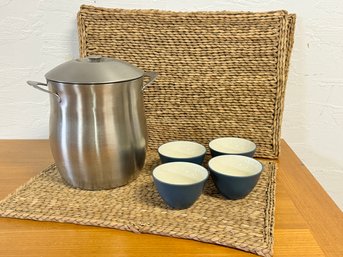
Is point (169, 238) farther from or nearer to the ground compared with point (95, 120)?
nearer to the ground

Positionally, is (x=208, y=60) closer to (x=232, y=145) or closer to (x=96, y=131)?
(x=232, y=145)

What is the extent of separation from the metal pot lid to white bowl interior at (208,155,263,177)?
0.21 m

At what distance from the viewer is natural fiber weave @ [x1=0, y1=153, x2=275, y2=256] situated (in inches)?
19.0

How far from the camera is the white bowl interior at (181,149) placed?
68 cm

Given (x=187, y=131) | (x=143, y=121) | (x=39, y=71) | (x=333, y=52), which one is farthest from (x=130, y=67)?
(x=333, y=52)

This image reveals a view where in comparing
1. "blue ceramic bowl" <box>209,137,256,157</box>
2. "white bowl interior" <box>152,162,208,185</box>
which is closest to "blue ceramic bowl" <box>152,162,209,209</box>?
"white bowl interior" <box>152,162,208,185</box>

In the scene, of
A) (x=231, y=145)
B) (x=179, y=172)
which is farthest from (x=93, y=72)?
(x=231, y=145)

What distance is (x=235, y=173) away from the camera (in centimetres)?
61

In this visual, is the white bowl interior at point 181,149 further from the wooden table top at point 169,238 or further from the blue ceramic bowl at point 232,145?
the wooden table top at point 169,238

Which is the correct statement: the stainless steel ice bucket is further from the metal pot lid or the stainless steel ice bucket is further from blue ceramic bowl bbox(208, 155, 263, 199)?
blue ceramic bowl bbox(208, 155, 263, 199)

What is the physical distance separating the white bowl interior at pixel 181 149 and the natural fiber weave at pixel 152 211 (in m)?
0.08

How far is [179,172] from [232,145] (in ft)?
0.55

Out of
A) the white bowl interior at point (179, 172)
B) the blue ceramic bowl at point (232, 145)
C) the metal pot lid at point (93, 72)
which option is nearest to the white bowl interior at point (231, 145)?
the blue ceramic bowl at point (232, 145)

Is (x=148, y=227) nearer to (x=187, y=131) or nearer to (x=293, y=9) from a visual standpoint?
(x=187, y=131)
